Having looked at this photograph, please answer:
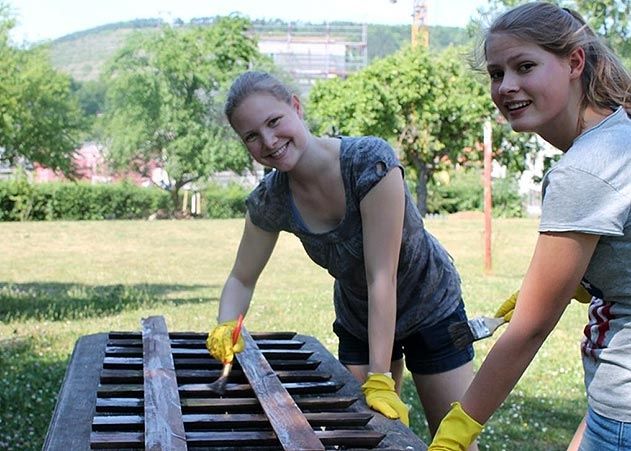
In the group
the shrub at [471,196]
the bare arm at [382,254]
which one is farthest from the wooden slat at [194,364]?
the shrub at [471,196]

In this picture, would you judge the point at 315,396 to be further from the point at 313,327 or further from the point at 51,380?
the point at 313,327

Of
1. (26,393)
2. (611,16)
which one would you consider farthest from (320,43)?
(26,393)

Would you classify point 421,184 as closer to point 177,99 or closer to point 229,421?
point 177,99

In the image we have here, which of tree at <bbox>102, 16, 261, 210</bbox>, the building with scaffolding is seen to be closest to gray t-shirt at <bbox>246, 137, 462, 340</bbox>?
tree at <bbox>102, 16, 261, 210</bbox>

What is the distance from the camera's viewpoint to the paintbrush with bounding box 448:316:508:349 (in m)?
2.71

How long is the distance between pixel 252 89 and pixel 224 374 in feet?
2.62

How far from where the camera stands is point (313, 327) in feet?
28.9

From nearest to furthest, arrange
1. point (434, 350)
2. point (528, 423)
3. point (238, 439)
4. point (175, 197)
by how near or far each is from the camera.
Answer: point (238, 439), point (434, 350), point (528, 423), point (175, 197)

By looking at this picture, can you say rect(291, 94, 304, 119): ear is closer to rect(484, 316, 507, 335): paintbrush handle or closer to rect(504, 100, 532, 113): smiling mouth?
rect(484, 316, 507, 335): paintbrush handle

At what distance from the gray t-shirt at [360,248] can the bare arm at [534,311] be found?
3.08ft

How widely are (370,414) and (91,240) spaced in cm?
2053

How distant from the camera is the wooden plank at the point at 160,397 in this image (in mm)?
2188

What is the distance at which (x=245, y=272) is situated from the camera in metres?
3.25

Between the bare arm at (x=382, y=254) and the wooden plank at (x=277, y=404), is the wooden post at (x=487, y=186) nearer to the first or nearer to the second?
the wooden plank at (x=277, y=404)
